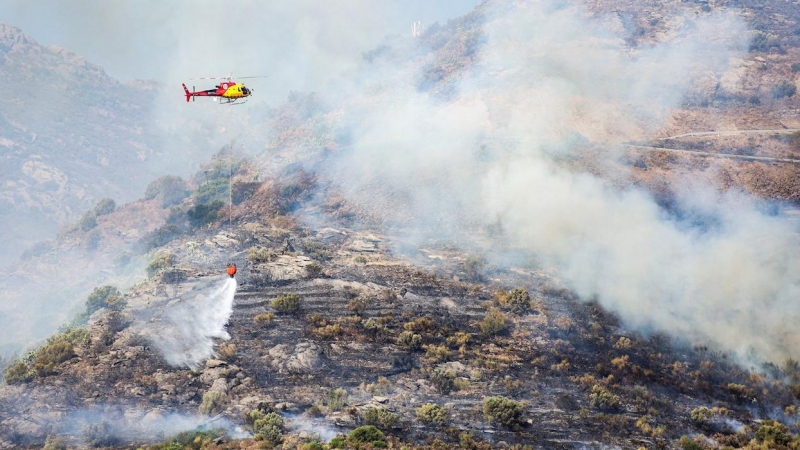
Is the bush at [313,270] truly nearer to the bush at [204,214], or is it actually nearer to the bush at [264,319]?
the bush at [264,319]

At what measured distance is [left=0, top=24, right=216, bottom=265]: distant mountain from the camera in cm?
9794

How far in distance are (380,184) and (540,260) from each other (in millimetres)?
18472

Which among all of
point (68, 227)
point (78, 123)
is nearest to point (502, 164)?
point (68, 227)

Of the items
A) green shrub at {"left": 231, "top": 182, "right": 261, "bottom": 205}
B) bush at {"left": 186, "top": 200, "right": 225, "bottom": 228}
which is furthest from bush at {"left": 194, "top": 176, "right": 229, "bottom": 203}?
bush at {"left": 186, "top": 200, "right": 225, "bottom": 228}

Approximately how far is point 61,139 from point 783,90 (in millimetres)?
106493

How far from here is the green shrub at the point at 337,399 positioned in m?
29.8

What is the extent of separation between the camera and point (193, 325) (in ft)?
121

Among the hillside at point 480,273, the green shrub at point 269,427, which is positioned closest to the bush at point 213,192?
the hillside at point 480,273

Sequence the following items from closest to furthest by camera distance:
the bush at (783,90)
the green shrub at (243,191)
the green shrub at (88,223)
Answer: the bush at (783,90) < the green shrub at (243,191) < the green shrub at (88,223)

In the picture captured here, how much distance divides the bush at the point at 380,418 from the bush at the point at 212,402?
6865 mm

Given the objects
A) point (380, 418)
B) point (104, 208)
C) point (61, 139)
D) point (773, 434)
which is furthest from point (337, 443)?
point (61, 139)

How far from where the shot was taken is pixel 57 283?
6969 centimetres

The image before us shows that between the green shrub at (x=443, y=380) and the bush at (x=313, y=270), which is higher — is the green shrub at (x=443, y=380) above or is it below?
below

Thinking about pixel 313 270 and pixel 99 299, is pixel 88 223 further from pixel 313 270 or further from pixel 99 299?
pixel 313 270
